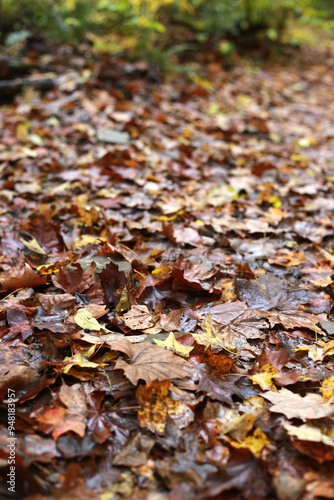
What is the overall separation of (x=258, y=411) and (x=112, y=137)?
3.37 metres

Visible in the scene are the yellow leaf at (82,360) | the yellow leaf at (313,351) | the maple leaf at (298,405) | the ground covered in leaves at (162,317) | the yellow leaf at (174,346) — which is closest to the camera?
the ground covered in leaves at (162,317)

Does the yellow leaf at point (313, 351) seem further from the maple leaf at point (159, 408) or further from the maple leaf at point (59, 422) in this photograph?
the maple leaf at point (59, 422)

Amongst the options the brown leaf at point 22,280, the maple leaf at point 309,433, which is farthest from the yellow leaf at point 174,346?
the brown leaf at point 22,280

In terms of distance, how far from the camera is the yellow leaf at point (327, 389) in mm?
1449

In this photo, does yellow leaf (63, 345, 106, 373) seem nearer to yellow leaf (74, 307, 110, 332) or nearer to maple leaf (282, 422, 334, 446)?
yellow leaf (74, 307, 110, 332)

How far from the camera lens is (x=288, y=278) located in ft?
7.36

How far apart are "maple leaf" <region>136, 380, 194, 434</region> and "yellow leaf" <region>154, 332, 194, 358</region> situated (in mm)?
187

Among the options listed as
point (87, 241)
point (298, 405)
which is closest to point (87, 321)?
point (87, 241)

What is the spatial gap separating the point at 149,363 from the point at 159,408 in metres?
0.19

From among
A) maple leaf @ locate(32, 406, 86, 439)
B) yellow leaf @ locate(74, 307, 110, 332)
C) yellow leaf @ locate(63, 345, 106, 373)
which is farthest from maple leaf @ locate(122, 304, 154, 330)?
maple leaf @ locate(32, 406, 86, 439)

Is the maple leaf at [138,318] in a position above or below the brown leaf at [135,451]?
above

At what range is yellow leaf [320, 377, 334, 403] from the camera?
145cm

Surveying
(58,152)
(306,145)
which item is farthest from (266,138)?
(58,152)

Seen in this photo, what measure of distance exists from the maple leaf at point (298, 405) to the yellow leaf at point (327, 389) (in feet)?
0.08
